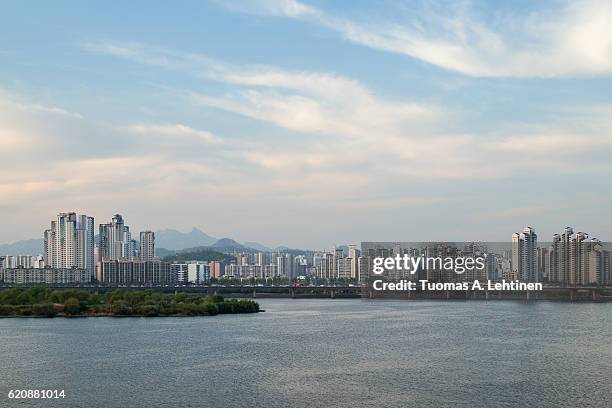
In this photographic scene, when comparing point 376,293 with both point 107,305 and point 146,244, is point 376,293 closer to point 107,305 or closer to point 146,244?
point 107,305

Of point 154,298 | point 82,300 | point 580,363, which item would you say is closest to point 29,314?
point 82,300

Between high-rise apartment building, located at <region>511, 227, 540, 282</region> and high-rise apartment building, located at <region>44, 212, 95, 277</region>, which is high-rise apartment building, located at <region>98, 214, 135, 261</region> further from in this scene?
high-rise apartment building, located at <region>511, 227, 540, 282</region>

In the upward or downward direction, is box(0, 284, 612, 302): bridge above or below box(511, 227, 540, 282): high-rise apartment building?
below

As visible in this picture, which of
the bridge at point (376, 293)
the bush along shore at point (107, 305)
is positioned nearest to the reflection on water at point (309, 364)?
the bush along shore at point (107, 305)

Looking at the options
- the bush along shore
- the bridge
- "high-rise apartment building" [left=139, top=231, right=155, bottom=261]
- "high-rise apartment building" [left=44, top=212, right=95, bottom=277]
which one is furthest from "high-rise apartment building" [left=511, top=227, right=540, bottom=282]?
"high-rise apartment building" [left=139, top=231, right=155, bottom=261]

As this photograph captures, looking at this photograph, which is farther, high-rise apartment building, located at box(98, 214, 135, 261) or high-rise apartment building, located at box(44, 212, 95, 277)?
high-rise apartment building, located at box(98, 214, 135, 261)

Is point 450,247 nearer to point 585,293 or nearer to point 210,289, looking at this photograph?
point 585,293

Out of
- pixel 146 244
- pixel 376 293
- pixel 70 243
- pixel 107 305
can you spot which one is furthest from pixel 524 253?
pixel 146 244
